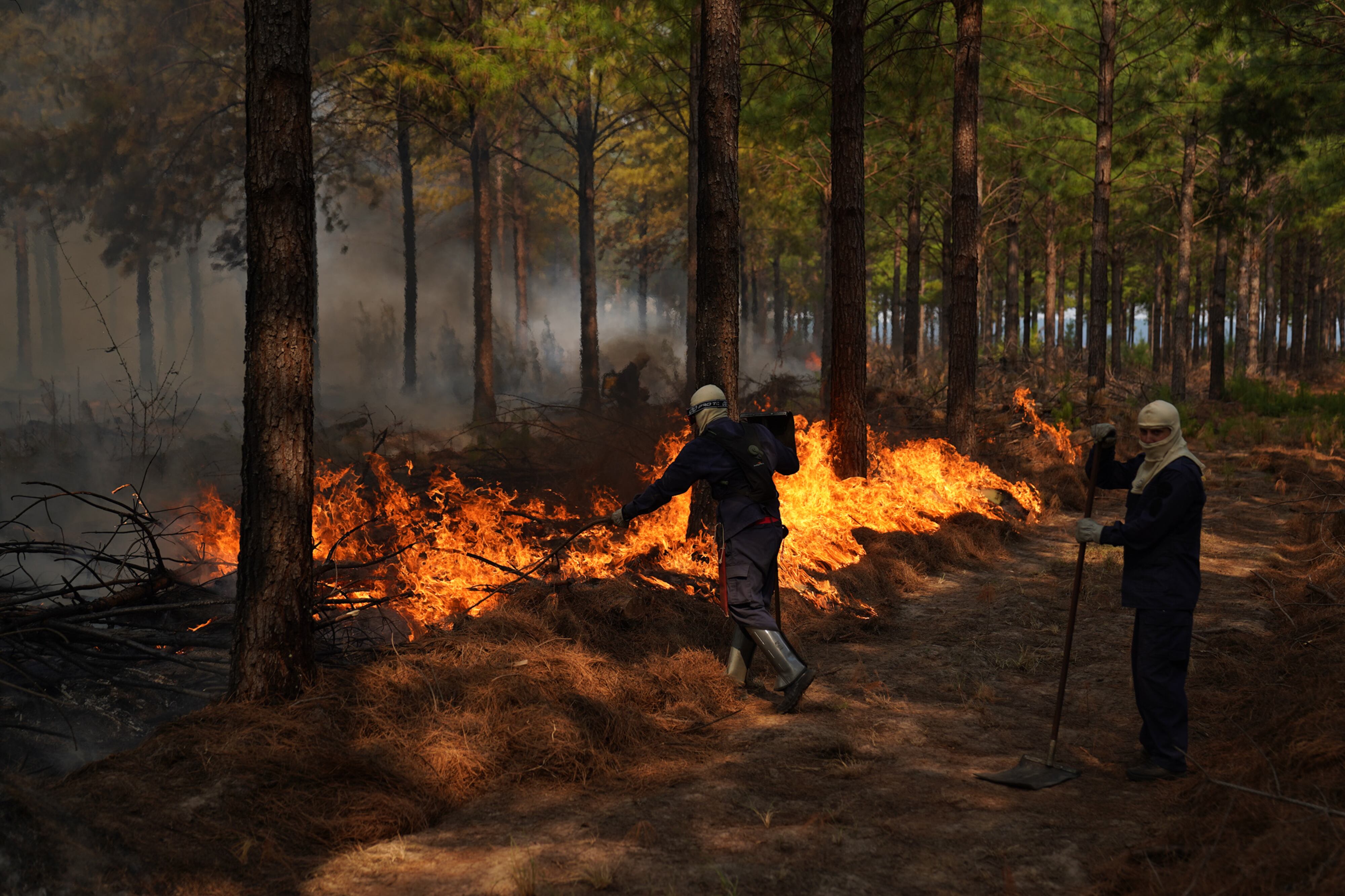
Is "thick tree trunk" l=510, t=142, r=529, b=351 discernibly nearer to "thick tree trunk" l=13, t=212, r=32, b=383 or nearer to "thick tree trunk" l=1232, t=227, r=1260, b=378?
"thick tree trunk" l=13, t=212, r=32, b=383

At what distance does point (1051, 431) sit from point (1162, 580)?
467 inches

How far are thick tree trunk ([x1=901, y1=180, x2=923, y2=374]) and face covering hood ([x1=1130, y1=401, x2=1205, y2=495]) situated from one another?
16477 millimetres

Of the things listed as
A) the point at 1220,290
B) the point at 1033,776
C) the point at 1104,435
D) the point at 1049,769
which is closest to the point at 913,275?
the point at 1220,290

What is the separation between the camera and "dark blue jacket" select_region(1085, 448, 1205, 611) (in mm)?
4719

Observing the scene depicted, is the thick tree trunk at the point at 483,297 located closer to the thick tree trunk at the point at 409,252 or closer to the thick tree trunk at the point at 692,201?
the thick tree trunk at the point at 409,252

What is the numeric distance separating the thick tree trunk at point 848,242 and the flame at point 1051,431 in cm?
565

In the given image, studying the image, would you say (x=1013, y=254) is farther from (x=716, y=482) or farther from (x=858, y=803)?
(x=858, y=803)

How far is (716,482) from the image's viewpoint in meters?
6.17

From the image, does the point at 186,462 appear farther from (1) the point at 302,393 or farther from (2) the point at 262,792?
(2) the point at 262,792

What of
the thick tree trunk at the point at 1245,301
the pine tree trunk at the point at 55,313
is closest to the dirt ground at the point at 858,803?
the thick tree trunk at the point at 1245,301

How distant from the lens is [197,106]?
957 inches

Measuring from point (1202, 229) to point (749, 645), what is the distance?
86.3ft

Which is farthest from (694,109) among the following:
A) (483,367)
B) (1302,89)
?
(1302,89)

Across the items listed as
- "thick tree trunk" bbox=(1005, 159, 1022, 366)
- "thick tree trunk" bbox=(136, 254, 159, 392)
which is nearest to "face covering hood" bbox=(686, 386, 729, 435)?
"thick tree trunk" bbox=(1005, 159, 1022, 366)
